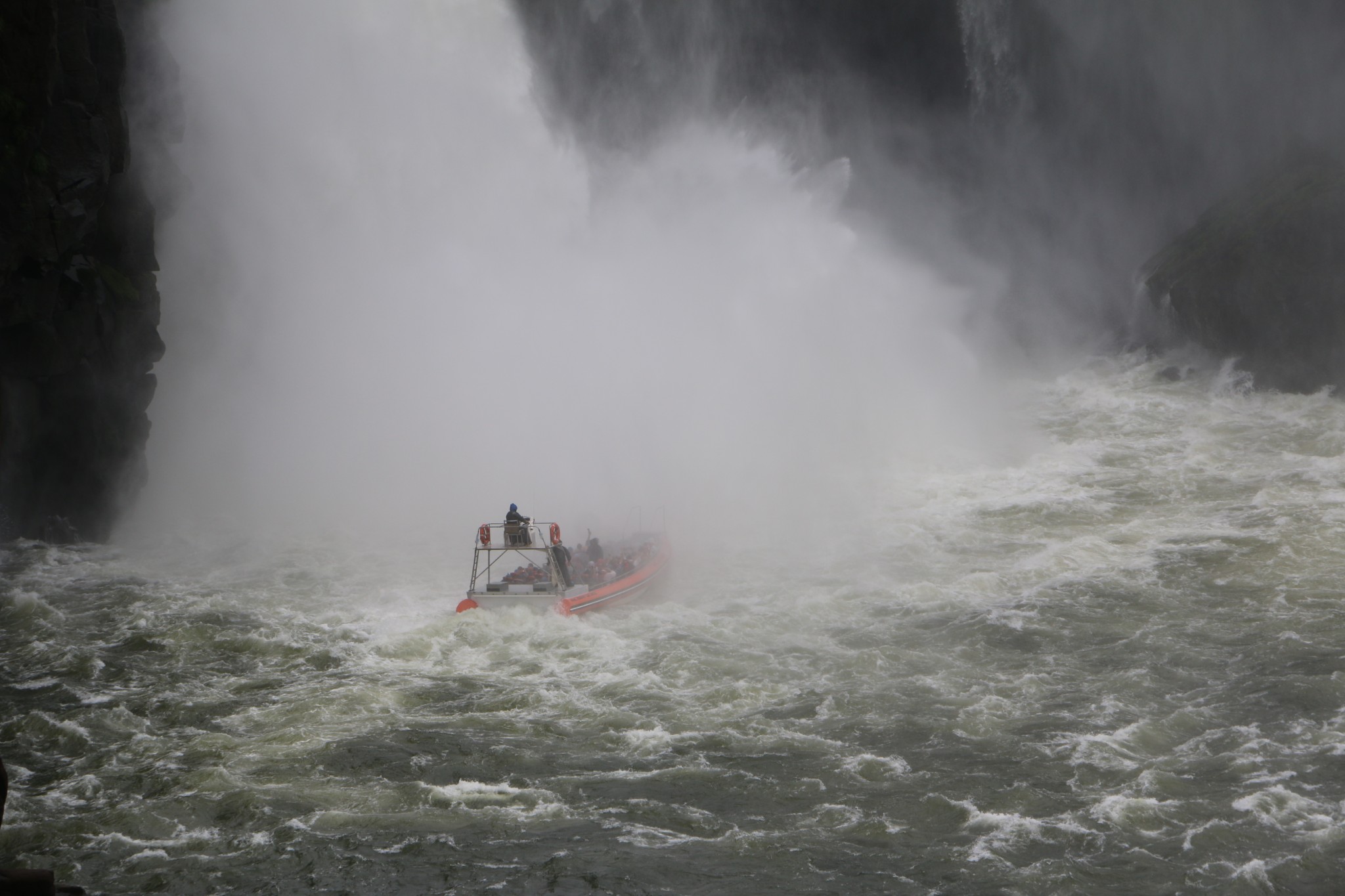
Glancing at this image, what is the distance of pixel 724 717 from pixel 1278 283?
30.4 m

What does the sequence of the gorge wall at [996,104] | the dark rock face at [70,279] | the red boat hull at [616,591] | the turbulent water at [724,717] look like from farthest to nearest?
the gorge wall at [996,104], the red boat hull at [616,591], the dark rock face at [70,279], the turbulent water at [724,717]

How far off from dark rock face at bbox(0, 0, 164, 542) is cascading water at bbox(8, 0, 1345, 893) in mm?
1874

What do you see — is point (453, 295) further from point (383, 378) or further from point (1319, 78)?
point (1319, 78)

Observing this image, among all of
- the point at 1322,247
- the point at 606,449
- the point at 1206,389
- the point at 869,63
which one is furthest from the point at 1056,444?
the point at 869,63

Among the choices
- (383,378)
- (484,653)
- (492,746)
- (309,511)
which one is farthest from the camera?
(383,378)

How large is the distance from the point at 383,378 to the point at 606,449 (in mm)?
9644

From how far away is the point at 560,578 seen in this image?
Answer: 860 inches

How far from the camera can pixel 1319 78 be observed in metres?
41.5

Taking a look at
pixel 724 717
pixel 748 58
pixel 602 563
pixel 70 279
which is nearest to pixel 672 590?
pixel 602 563

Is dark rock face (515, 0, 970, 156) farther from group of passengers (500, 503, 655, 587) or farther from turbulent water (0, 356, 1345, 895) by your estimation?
turbulent water (0, 356, 1345, 895)

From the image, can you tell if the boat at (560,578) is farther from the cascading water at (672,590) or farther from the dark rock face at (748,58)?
the dark rock face at (748,58)

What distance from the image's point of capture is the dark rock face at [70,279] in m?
21.1

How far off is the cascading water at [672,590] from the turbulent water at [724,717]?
0.08 metres

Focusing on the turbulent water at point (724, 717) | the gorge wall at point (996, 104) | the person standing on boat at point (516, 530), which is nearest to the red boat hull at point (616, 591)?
the turbulent water at point (724, 717)
